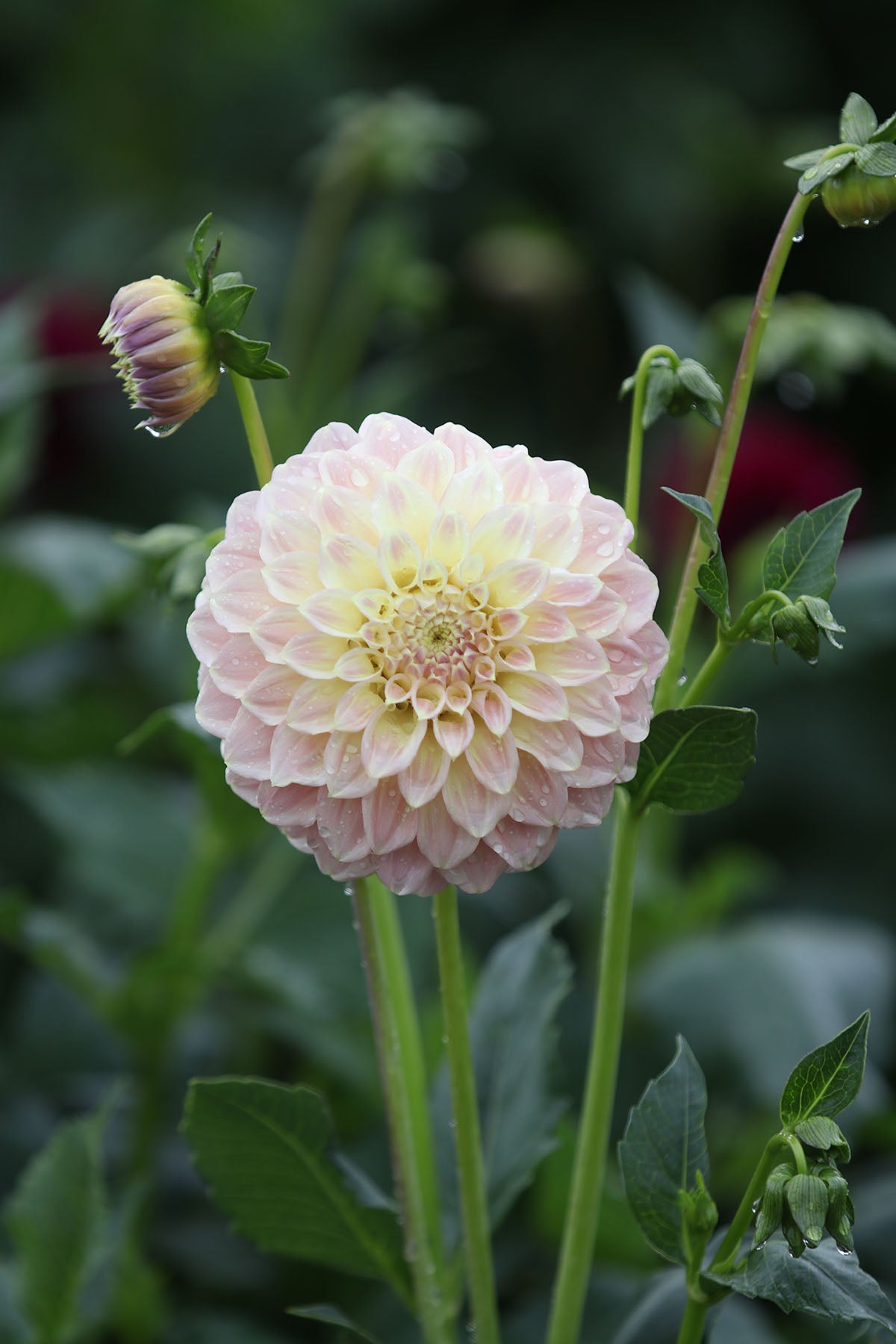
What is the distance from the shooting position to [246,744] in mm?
370

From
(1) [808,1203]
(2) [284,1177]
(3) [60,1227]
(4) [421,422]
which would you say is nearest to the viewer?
(1) [808,1203]

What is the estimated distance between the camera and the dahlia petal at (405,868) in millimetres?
364

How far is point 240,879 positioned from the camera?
0.96 metres

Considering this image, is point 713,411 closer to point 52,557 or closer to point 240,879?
point 52,557

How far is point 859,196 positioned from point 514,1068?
334mm

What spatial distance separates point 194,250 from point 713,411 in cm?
16

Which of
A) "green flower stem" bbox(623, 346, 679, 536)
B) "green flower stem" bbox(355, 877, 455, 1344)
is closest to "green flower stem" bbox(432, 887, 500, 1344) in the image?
"green flower stem" bbox(355, 877, 455, 1344)

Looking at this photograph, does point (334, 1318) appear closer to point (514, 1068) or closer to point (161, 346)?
point (514, 1068)

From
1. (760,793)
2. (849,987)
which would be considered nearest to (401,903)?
(849,987)

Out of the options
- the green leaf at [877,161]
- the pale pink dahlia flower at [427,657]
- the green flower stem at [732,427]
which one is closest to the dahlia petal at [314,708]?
the pale pink dahlia flower at [427,657]

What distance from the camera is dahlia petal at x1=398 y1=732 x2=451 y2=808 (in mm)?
356

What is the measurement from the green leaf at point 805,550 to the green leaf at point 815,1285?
0.61 ft

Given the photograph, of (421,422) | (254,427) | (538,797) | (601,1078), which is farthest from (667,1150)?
(421,422)

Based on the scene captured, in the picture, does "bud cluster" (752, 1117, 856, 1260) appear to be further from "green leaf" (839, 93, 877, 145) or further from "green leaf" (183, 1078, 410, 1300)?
"green leaf" (839, 93, 877, 145)
